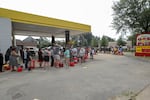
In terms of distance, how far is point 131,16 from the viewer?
35.8 m

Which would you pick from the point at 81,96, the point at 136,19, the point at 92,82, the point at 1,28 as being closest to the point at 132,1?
the point at 136,19

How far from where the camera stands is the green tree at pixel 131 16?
3403 cm

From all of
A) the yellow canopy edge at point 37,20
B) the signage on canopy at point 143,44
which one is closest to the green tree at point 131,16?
the signage on canopy at point 143,44

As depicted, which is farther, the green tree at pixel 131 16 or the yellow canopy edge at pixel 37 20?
the green tree at pixel 131 16

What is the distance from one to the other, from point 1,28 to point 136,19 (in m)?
25.9

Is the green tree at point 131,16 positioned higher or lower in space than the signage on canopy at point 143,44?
higher

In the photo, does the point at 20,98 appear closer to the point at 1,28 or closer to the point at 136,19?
the point at 1,28

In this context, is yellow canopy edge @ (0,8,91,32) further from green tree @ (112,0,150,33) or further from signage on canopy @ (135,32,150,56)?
green tree @ (112,0,150,33)

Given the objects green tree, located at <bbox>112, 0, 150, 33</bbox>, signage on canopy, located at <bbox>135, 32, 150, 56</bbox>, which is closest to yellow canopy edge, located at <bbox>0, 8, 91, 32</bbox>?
signage on canopy, located at <bbox>135, 32, 150, 56</bbox>

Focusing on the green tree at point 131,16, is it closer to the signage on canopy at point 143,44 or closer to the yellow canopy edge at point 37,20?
the signage on canopy at point 143,44

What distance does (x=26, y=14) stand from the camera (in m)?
18.9

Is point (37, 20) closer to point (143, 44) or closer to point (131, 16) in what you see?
point (143, 44)

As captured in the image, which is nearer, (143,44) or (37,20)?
(37,20)

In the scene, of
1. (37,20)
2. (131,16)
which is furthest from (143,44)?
(37,20)
